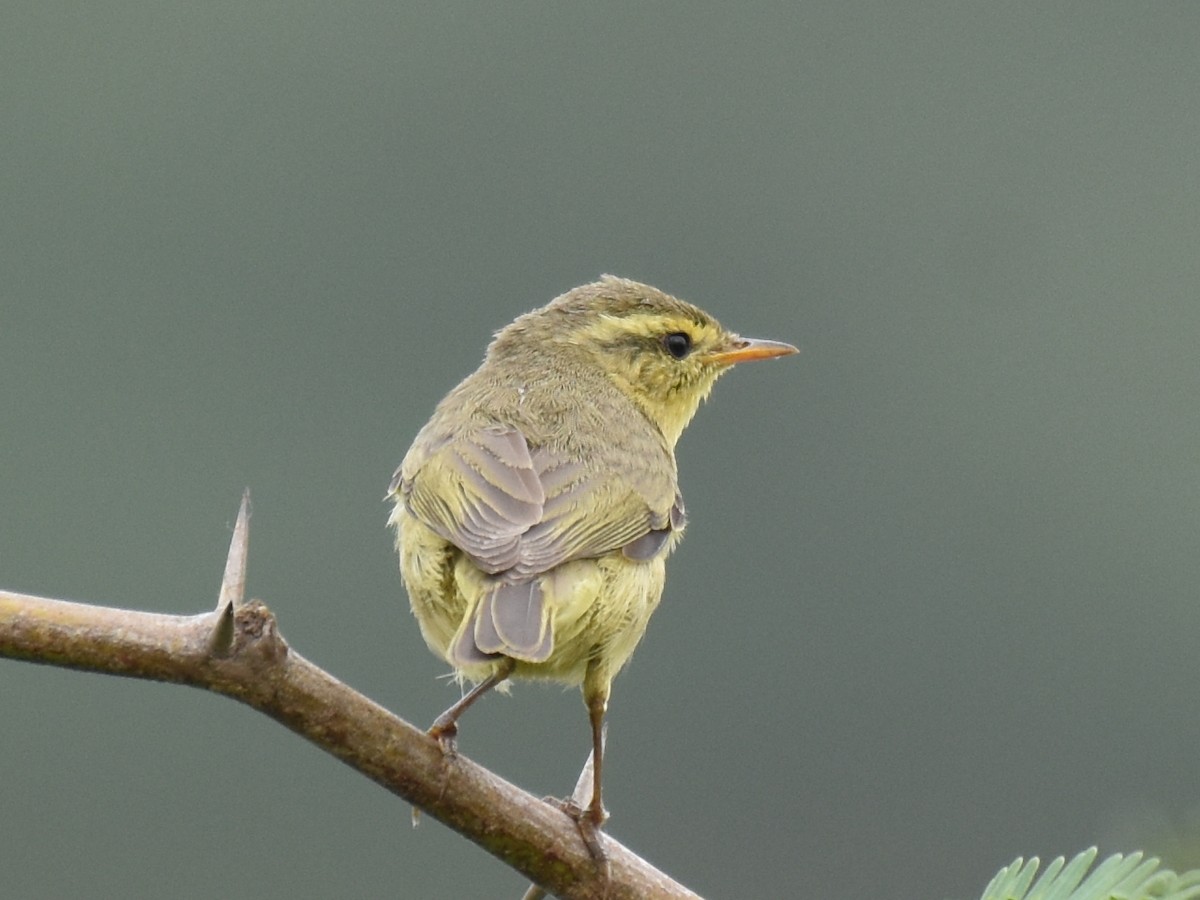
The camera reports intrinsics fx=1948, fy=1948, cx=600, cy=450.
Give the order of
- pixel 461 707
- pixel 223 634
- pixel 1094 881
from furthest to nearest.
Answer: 1. pixel 461 707
2. pixel 223 634
3. pixel 1094 881

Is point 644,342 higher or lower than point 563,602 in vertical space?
Result: higher

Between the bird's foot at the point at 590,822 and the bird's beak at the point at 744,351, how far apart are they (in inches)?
132

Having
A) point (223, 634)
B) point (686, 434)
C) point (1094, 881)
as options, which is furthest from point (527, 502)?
point (686, 434)

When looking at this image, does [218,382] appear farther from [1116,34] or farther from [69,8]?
[1116,34]

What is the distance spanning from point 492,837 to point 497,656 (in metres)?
0.99

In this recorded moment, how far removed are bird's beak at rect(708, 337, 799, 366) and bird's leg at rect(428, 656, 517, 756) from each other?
2.80 m

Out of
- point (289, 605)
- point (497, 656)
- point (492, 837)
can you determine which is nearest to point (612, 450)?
point (497, 656)

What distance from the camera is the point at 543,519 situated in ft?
16.5

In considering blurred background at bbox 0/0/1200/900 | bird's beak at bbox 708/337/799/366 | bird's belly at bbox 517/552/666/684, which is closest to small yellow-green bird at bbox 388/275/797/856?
bird's belly at bbox 517/552/666/684

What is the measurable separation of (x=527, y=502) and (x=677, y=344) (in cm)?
211

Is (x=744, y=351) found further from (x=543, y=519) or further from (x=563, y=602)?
(x=563, y=602)

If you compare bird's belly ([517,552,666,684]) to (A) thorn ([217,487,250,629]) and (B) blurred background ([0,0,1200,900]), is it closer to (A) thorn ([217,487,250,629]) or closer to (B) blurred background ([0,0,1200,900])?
(A) thorn ([217,487,250,629])

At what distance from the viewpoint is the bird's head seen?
22.9 ft

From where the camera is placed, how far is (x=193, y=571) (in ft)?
93.5
